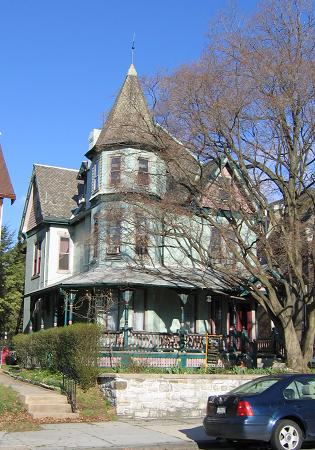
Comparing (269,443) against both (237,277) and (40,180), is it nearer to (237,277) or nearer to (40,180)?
(237,277)

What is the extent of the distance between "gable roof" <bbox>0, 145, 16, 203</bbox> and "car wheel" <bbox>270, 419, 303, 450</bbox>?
2122 centimetres

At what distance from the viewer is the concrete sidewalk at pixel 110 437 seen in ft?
36.0

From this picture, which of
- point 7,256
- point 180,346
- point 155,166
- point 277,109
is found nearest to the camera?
point 277,109

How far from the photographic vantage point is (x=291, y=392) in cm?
1102

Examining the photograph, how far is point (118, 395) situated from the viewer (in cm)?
1495

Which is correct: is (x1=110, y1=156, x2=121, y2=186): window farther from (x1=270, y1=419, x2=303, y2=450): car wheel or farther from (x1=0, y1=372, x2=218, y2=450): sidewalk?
(x1=270, y1=419, x2=303, y2=450): car wheel

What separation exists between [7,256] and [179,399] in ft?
95.0

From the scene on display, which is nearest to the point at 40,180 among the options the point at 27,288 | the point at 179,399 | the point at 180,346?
the point at 27,288

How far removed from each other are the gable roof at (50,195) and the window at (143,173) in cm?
637

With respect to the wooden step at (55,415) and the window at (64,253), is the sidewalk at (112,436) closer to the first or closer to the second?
the wooden step at (55,415)

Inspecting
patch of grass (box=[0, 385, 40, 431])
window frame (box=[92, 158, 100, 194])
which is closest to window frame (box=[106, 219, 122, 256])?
window frame (box=[92, 158, 100, 194])

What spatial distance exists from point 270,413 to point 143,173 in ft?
46.0

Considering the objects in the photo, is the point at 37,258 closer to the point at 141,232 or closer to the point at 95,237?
the point at 95,237

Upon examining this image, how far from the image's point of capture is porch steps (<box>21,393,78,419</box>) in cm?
1384
